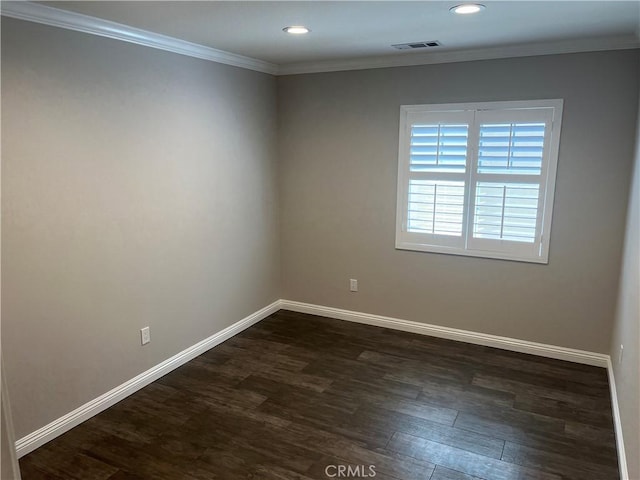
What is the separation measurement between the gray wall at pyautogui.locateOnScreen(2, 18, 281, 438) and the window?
147 cm

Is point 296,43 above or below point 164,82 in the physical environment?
above

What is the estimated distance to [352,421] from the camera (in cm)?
291

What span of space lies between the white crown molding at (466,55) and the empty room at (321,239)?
0.02m

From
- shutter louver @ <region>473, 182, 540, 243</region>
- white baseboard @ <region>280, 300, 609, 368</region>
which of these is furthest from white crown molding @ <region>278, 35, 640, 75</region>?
white baseboard @ <region>280, 300, 609, 368</region>

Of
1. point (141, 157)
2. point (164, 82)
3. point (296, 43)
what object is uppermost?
point (296, 43)

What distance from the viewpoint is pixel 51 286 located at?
2662mm

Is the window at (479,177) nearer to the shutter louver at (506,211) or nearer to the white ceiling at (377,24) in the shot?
the shutter louver at (506,211)

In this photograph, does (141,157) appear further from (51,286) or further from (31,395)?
(31,395)

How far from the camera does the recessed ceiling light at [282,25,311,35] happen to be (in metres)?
2.81

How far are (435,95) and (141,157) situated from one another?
2.34 metres

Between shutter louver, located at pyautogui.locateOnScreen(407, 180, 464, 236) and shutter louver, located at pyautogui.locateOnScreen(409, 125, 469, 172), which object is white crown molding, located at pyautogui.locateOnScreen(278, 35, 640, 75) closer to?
shutter louver, located at pyautogui.locateOnScreen(409, 125, 469, 172)

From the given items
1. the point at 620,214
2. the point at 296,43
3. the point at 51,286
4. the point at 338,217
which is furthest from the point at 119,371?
the point at 620,214

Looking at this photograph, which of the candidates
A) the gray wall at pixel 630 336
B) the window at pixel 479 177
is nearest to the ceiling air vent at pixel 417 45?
the window at pixel 479 177

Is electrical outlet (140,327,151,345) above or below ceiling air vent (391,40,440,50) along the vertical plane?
below
